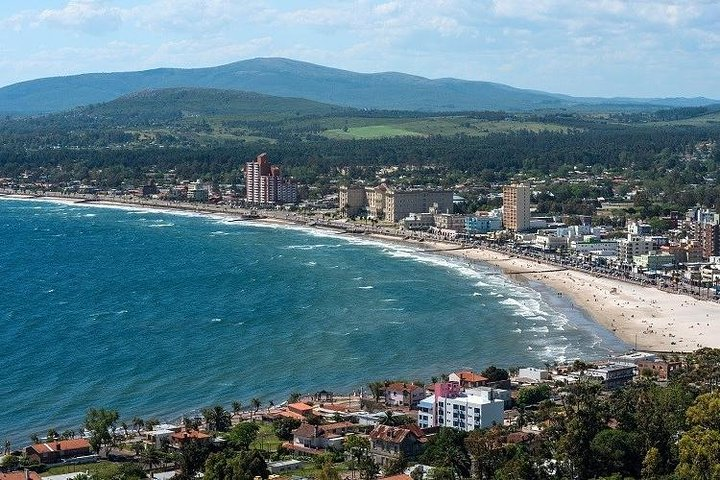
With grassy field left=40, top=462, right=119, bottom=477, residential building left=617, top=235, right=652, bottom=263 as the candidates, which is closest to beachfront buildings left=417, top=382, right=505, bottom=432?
grassy field left=40, top=462, right=119, bottom=477

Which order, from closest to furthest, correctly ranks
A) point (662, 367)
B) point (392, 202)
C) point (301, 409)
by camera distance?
1. point (301, 409)
2. point (662, 367)
3. point (392, 202)

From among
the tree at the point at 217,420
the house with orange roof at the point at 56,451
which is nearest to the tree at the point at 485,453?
the tree at the point at 217,420

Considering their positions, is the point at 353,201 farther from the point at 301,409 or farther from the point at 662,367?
the point at 301,409

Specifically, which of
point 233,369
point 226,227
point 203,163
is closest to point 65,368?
point 233,369

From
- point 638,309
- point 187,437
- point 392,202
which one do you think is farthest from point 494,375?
point 392,202

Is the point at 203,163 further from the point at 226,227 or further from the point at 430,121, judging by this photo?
the point at 430,121

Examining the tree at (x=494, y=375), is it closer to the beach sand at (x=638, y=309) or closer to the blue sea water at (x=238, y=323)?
the blue sea water at (x=238, y=323)

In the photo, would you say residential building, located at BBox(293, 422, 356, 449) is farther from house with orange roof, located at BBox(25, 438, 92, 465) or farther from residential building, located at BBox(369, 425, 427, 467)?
house with orange roof, located at BBox(25, 438, 92, 465)
